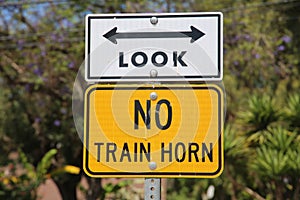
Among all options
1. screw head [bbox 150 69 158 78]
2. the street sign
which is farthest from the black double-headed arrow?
screw head [bbox 150 69 158 78]

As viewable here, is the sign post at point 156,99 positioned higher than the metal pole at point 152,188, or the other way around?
the sign post at point 156,99

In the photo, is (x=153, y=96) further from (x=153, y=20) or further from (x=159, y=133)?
(x=153, y=20)

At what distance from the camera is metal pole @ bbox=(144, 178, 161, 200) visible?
2.56m

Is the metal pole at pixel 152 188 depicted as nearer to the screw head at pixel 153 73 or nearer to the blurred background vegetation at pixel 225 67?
the screw head at pixel 153 73

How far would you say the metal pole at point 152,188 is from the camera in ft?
8.40

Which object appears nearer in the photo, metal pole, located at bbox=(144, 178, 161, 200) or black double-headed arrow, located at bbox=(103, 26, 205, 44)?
metal pole, located at bbox=(144, 178, 161, 200)

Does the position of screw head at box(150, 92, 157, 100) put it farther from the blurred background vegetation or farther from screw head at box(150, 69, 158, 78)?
the blurred background vegetation

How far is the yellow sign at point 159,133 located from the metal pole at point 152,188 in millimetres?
57

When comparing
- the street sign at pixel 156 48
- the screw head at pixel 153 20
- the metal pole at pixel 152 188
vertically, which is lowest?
the metal pole at pixel 152 188

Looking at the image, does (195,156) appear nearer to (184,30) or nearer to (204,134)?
(204,134)

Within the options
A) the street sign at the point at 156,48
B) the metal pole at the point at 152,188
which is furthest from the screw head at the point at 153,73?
the metal pole at the point at 152,188

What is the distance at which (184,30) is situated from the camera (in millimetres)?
2752

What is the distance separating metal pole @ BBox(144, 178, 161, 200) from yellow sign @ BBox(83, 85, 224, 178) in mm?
57

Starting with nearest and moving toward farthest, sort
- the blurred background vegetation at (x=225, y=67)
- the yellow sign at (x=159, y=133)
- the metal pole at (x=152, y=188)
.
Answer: the metal pole at (x=152, y=188)
the yellow sign at (x=159, y=133)
the blurred background vegetation at (x=225, y=67)
